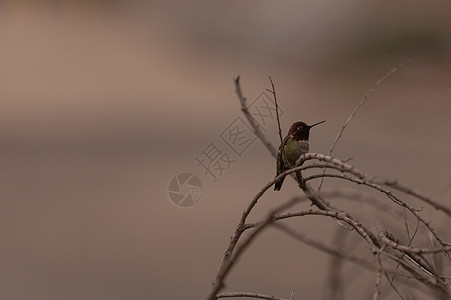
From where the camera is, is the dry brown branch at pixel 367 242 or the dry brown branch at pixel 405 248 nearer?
the dry brown branch at pixel 367 242

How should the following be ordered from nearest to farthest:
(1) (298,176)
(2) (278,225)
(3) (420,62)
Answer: (2) (278,225) < (1) (298,176) < (3) (420,62)

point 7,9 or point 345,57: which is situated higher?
point 345,57

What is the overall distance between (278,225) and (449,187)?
0.65m

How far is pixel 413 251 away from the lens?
4.13 ft

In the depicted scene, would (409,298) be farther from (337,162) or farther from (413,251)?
(337,162)

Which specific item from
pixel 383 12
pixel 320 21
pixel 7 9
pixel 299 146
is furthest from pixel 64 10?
pixel 299 146

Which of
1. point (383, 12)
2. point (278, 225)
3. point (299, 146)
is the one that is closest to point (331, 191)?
point (278, 225)

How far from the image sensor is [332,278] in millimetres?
1228

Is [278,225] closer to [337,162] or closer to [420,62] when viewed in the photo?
[337,162]

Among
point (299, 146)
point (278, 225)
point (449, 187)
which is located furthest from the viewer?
point (299, 146)

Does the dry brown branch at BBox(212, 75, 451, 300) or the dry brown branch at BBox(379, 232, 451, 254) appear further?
the dry brown branch at BBox(379, 232, 451, 254)

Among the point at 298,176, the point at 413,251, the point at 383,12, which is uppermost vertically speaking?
the point at 383,12

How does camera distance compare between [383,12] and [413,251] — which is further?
[383,12]

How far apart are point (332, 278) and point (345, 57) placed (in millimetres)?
16393
